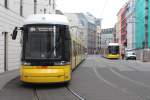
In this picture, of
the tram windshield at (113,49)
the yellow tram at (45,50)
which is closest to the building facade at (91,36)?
the tram windshield at (113,49)

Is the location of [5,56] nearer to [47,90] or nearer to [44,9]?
[47,90]

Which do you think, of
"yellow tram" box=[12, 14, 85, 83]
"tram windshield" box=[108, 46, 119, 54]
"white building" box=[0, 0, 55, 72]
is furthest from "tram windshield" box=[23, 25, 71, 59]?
"tram windshield" box=[108, 46, 119, 54]

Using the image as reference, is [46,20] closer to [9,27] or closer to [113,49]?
[9,27]

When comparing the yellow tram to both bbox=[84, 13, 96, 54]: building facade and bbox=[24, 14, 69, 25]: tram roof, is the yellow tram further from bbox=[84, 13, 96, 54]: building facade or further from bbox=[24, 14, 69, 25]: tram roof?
bbox=[84, 13, 96, 54]: building facade

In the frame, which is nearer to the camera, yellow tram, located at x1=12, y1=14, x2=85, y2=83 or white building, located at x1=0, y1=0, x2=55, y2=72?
yellow tram, located at x1=12, y1=14, x2=85, y2=83

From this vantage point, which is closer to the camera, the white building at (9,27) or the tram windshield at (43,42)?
the tram windshield at (43,42)

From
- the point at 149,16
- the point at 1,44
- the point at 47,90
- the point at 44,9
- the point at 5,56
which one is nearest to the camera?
the point at 47,90

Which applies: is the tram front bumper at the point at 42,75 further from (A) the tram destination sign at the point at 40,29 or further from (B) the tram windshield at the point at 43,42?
(A) the tram destination sign at the point at 40,29

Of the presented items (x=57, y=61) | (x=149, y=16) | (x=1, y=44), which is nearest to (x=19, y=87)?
(x=57, y=61)

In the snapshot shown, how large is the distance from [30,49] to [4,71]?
1193 centimetres

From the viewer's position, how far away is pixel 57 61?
17.2 metres

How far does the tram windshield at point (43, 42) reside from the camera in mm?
17250

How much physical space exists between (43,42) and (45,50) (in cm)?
36

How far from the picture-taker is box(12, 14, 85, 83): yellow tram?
16938 millimetres
